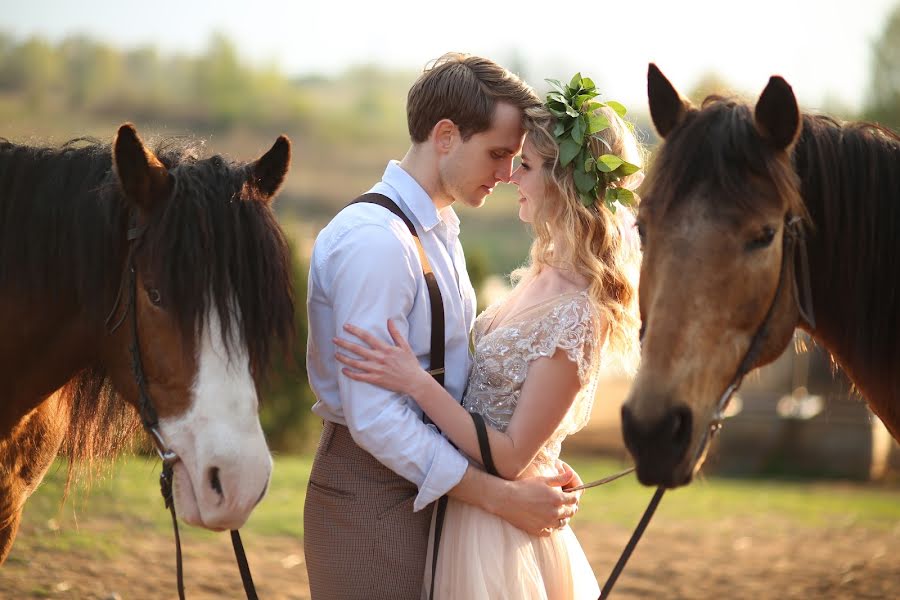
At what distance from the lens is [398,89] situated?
55500mm

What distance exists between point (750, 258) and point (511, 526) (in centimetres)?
109

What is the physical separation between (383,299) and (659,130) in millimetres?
978

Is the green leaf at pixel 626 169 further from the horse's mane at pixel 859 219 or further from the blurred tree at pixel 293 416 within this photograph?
the blurred tree at pixel 293 416

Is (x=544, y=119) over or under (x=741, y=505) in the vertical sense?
over

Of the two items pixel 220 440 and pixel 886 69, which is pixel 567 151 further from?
pixel 886 69

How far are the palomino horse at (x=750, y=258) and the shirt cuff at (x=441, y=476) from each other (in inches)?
22.3

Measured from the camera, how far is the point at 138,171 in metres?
2.22

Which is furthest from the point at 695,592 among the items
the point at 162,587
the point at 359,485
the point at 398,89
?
the point at 398,89

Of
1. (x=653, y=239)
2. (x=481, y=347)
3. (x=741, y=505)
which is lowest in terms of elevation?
(x=741, y=505)

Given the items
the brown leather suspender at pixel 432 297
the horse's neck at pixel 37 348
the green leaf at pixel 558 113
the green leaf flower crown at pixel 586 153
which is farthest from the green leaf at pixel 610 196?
the horse's neck at pixel 37 348

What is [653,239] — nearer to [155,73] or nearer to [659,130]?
[659,130]

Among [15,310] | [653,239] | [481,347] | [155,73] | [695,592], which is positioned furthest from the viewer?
[155,73]

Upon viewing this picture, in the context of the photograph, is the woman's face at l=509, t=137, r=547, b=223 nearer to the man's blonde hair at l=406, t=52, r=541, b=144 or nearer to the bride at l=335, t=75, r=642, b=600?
the bride at l=335, t=75, r=642, b=600

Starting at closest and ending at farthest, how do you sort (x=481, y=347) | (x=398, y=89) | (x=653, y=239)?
(x=653, y=239), (x=481, y=347), (x=398, y=89)
